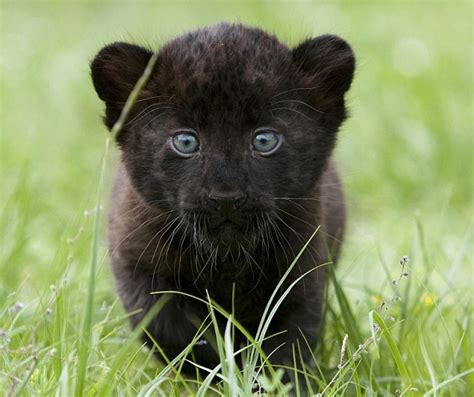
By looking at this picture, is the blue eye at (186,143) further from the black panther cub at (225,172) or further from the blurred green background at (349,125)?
the blurred green background at (349,125)

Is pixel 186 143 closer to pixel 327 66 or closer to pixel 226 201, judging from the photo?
pixel 226 201

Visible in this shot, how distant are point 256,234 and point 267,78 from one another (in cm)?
63

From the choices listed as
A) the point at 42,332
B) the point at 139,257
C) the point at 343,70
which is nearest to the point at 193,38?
the point at 343,70

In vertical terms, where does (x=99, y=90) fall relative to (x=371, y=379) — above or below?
above

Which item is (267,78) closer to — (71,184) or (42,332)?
(42,332)

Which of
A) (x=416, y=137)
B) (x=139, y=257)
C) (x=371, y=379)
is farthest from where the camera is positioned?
(x=416, y=137)

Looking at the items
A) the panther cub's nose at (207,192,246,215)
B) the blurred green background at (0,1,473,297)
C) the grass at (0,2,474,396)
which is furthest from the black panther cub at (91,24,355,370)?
the blurred green background at (0,1,473,297)

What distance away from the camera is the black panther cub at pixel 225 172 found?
12.6 ft

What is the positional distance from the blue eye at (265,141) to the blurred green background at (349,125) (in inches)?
32.3

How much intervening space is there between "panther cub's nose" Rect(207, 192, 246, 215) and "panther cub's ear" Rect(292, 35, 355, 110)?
2.55ft

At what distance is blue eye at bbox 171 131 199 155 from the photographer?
3891 mm

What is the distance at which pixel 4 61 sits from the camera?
395 inches

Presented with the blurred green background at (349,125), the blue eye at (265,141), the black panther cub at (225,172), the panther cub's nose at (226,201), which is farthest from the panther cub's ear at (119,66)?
the panther cub's nose at (226,201)

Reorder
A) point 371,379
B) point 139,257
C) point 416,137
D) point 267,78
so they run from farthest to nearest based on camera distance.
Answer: point 416,137
point 139,257
point 267,78
point 371,379
